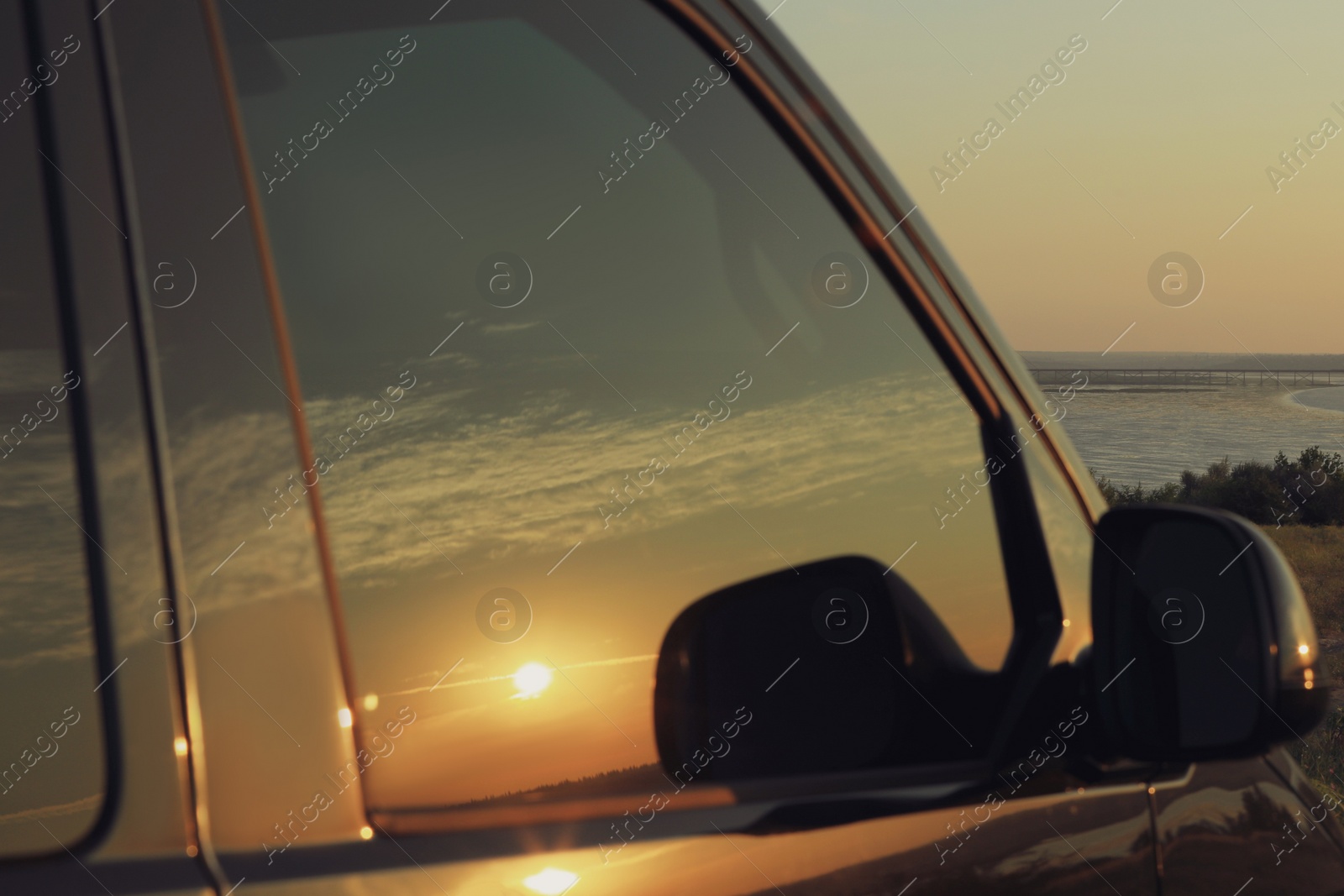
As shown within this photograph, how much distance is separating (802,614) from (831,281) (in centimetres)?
46

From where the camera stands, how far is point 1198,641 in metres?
1.45

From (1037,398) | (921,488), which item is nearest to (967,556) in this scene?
(921,488)

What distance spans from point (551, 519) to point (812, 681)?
0.47 m

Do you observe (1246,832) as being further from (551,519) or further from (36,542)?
(36,542)

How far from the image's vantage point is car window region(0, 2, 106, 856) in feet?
3.07

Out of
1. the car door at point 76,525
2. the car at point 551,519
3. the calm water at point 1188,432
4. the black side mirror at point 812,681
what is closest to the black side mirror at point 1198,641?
the car at point 551,519

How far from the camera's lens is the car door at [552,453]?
102 centimetres

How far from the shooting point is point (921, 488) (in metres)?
1.54

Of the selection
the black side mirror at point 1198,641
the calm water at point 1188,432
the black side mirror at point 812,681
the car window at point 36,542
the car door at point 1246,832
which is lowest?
the car door at point 1246,832

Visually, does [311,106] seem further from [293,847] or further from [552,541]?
[293,847]

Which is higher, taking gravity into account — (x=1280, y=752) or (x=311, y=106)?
(x=311, y=106)

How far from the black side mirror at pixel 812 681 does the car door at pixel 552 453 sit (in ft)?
0.04

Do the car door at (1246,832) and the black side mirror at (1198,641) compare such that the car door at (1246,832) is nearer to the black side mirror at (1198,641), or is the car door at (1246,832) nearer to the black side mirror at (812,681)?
the black side mirror at (1198,641)

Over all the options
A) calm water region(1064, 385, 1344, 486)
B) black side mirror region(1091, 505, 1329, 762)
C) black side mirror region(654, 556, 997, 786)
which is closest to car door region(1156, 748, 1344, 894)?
black side mirror region(1091, 505, 1329, 762)
